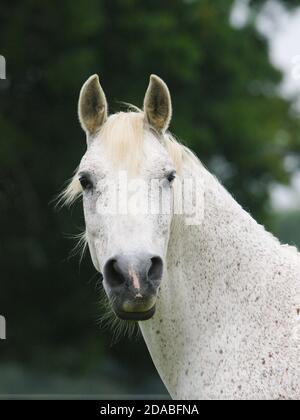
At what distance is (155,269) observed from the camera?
4.30m

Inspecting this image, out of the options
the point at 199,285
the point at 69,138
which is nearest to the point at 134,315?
the point at 199,285

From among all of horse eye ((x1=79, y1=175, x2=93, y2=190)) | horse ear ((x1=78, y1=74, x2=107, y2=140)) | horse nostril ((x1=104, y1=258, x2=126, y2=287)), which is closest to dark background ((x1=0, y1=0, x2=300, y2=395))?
horse ear ((x1=78, y1=74, x2=107, y2=140))

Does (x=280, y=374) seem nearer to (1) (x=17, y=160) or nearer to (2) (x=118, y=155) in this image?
(2) (x=118, y=155)

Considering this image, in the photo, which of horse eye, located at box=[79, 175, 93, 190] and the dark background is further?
the dark background

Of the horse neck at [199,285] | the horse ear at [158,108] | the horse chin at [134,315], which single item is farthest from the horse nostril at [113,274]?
the horse ear at [158,108]

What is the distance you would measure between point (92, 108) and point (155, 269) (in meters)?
1.25

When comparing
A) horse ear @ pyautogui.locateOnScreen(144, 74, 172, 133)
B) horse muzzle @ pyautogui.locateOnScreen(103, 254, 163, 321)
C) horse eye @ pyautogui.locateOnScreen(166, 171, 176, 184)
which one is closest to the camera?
horse muzzle @ pyautogui.locateOnScreen(103, 254, 163, 321)

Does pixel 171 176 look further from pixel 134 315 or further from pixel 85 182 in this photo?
pixel 134 315

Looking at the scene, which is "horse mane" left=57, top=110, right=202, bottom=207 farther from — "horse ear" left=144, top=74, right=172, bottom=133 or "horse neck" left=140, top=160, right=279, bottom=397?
"horse neck" left=140, top=160, right=279, bottom=397

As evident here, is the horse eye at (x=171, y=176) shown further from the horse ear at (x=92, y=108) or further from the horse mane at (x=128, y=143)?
the horse ear at (x=92, y=108)

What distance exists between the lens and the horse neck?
15.4 feet

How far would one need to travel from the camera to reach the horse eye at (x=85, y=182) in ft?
15.4

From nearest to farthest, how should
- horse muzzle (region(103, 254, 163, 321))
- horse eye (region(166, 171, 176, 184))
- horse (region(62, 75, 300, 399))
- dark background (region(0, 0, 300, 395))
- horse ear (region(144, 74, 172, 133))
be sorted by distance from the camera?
horse muzzle (region(103, 254, 163, 321)) < horse (region(62, 75, 300, 399)) < horse eye (region(166, 171, 176, 184)) < horse ear (region(144, 74, 172, 133)) < dark background (region(0, 0, 300, 395))

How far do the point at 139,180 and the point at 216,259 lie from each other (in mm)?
697
